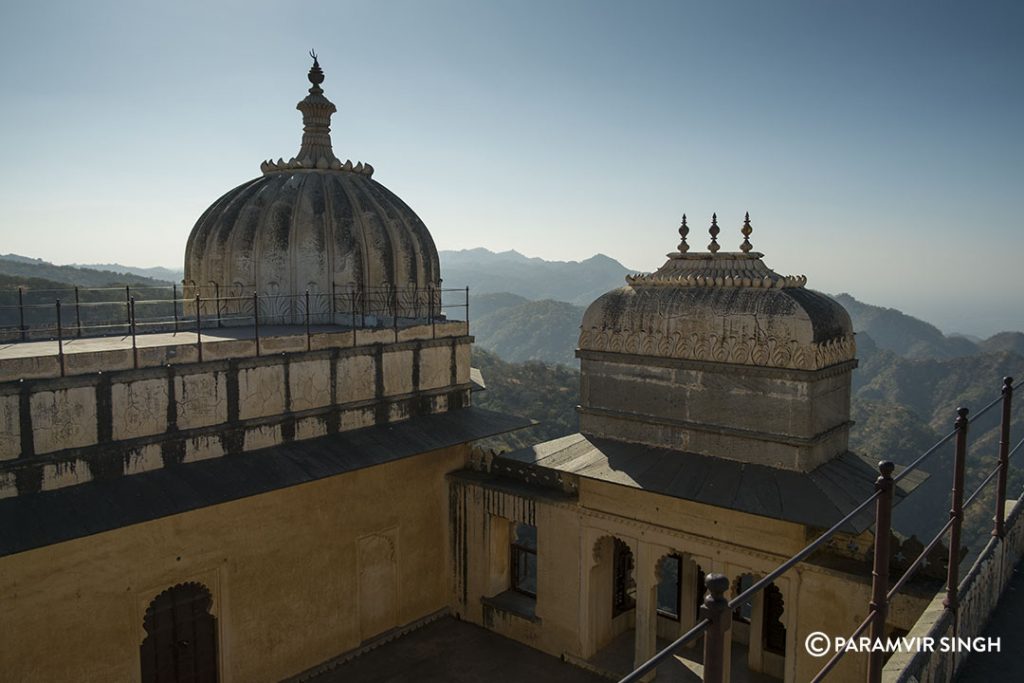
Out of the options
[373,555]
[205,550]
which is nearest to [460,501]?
[373,555]

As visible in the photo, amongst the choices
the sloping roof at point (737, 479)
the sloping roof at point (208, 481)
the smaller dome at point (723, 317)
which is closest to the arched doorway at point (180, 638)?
the sloping roof at point (208, 481)

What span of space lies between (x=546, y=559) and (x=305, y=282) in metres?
7.47

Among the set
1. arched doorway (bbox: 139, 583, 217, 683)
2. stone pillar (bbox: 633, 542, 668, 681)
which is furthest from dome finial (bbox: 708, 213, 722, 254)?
arched doorway (bbox: 139, 583, 217, 683)

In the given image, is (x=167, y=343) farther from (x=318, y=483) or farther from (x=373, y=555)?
(x=373, y=555)

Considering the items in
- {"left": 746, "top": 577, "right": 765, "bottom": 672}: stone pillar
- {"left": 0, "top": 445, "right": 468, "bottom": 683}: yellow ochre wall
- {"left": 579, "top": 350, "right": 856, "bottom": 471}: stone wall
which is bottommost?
A: {"left": 746, "top": 577, "right": 765, "bottom": 672}: stone pillar

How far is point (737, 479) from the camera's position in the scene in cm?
1171

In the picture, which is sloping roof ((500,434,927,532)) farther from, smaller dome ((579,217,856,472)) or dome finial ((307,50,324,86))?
dome finial ((307,50,324,86))

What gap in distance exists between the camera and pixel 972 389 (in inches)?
3430

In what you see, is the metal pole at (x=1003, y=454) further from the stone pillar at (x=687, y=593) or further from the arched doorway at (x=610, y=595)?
the stone pillar at (x=687, y=593)

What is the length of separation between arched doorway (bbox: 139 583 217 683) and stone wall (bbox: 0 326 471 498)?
2147mm

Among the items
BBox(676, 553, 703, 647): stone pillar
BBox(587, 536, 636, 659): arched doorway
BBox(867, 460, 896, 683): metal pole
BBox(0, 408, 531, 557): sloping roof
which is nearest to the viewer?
BBox(867, 460, 896, 683): metal pole

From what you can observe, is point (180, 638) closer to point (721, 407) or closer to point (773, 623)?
point (721, 407)

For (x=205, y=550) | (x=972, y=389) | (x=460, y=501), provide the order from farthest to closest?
(x=972, y=389) < (x=460, y=501) < (x=205, y=550)

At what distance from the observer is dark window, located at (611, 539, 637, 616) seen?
14.6 meters
